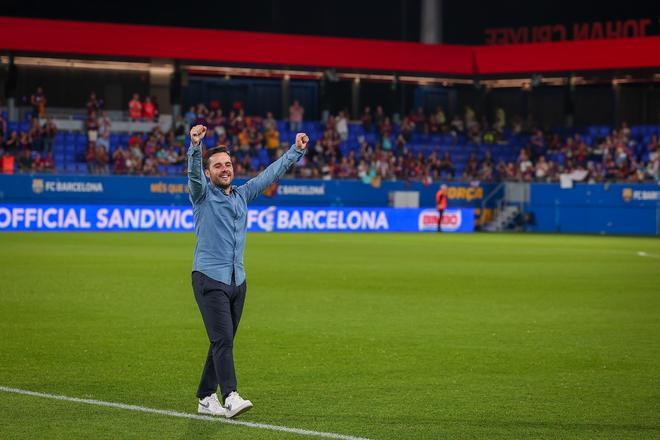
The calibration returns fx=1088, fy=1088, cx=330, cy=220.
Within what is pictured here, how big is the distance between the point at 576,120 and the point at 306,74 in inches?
625

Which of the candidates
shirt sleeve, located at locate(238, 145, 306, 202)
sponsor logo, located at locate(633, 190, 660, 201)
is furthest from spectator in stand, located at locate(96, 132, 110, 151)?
shirt sleeve, located at locate(238, 145, 306, 202)

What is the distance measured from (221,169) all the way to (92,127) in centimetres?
3778

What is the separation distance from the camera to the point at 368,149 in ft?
163

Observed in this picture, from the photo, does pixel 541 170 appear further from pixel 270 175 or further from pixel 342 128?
pixel 270 175

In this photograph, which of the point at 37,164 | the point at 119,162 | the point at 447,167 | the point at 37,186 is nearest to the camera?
the point at 37,186

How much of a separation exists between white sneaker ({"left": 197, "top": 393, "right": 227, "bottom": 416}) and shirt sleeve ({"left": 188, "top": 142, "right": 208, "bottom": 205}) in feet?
5.09

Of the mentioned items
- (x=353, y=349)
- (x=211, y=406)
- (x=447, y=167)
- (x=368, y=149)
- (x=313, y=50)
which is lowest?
(x=353, y=349)

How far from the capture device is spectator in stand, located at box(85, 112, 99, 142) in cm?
4428

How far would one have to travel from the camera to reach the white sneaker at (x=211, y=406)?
27.1 ft

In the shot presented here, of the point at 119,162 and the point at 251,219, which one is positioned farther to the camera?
the point at 119,162

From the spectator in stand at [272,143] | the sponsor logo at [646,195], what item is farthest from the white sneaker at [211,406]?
the sponsor logo at [646,195]

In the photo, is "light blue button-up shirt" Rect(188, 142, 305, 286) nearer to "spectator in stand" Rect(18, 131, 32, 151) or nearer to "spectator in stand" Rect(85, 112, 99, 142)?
"spectator in stand" Rect(18, 131, 32, 151)

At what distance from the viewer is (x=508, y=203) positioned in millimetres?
49344

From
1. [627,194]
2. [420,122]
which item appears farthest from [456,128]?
[627,194]
